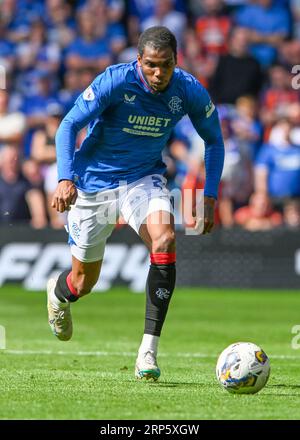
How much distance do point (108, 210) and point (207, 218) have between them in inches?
33.1

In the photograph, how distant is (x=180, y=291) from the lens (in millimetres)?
17359

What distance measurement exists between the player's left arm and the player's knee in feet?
1.60

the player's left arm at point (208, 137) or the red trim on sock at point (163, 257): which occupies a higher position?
the player's left arm at point (208, 137)

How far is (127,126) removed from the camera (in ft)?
28.0

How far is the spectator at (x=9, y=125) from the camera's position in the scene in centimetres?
1812

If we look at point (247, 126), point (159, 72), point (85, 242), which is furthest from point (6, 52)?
point (159, 72)

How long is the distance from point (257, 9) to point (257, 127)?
309 cm

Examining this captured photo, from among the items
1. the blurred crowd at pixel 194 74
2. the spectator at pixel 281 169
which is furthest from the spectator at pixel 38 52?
the spectator at pixel 281 169

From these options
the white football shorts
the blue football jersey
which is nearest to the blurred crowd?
the white football shorts

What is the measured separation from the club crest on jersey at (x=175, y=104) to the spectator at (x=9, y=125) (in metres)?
9.88

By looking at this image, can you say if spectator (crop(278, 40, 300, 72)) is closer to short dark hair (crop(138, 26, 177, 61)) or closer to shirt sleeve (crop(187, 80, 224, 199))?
shirt sleeve (crop(187, 80, 224, 199))

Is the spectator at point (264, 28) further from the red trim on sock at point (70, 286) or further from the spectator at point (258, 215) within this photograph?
the red trim on sock at point (70, 286)

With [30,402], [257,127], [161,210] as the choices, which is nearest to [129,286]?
[257,127]
